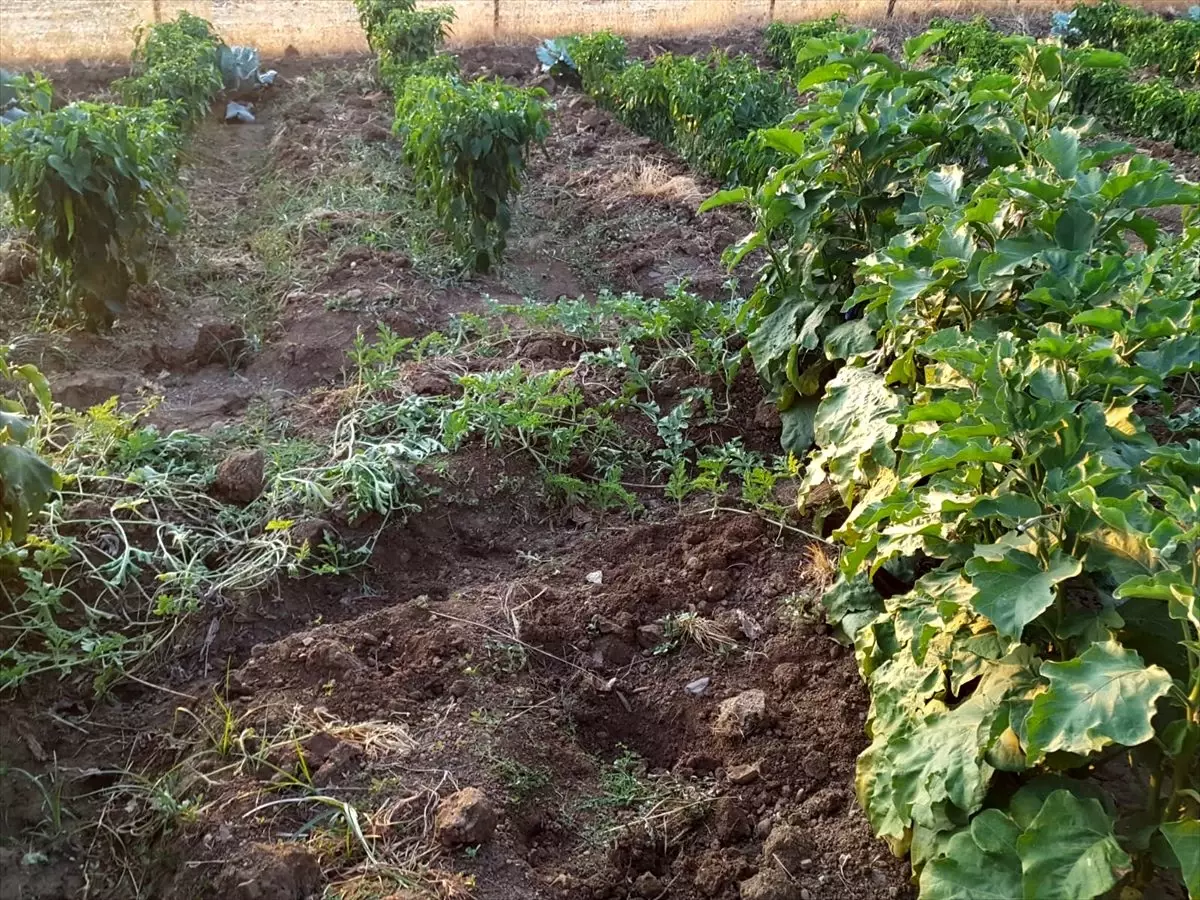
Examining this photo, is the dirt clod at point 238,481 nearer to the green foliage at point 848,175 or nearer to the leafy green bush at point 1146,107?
the green foliage at point 848,175

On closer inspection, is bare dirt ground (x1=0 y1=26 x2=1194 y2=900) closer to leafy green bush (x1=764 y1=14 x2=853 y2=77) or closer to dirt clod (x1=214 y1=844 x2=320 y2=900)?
dirt clod (x1=214 y1=844 x2=320 y2=900)

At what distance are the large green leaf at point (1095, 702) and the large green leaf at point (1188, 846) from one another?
0.17m

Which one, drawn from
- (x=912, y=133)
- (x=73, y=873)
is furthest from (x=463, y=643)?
Answer: (x=912, y=133)

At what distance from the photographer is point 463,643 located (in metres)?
3.17

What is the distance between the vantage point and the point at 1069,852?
5.79 ft

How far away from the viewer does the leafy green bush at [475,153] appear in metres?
5.91

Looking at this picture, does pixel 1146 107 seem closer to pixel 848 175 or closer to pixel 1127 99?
pixel 1127 99

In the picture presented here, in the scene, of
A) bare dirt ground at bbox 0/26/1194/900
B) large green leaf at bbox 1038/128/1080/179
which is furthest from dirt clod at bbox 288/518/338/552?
large green leaf at bbox 1038/128/1080/179

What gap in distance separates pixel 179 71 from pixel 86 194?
4.02 m

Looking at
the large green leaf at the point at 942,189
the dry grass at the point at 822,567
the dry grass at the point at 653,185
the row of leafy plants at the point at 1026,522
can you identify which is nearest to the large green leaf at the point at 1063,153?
the row of leafy plants at the point at 1026,522

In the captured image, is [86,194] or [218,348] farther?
[218,348]

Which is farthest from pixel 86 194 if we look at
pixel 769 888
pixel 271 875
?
pixel 769 888

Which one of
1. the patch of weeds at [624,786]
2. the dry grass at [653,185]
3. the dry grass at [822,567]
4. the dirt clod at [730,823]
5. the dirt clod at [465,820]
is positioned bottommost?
the patch of weeds at [624,786]

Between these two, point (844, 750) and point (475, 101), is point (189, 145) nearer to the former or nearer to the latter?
point (475, 101)
